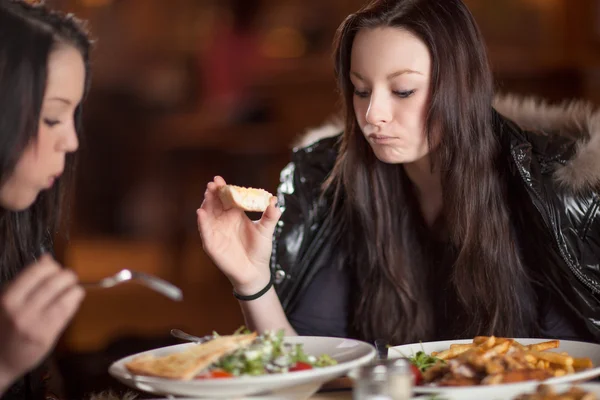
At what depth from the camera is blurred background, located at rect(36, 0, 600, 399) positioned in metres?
6.09

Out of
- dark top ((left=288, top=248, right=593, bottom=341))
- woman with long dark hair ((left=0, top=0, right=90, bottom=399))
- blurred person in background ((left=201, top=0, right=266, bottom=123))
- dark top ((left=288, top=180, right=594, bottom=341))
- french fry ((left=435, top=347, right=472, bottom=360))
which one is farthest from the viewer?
blurred person in background ((left=201, top=0, right=266, bottom=123))

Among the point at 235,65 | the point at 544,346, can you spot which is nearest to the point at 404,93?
the point at 544,346

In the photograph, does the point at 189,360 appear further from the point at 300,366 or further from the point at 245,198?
the point at 245,198

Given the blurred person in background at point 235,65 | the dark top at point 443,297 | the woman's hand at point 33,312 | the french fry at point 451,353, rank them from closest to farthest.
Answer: the woman's hand at point 33,312 → the french fry at point 451,353 → the dark top at point 443,297 → the blurred person in background at point 235,65

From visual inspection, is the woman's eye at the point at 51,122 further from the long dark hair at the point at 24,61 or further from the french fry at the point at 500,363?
the french fry at the point at 500,363

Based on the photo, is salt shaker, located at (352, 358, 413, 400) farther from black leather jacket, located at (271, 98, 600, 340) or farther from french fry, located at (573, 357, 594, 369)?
black leather jacket, located at (271, 98, 600, 340)

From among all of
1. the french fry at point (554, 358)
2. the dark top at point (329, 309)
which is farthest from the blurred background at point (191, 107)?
the french fry at point (554, 358)

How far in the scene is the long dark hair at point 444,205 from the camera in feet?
7.24

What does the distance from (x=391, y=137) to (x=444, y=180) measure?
240mm

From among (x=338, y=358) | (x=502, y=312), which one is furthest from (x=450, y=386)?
(x=502, y=312)

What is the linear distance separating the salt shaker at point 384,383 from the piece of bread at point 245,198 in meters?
0.68

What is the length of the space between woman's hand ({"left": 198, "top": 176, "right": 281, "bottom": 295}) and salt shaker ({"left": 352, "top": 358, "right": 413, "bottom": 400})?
726mm

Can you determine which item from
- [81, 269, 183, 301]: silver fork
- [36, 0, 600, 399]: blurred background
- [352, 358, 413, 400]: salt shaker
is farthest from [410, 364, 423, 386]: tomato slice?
[36, 0, 600, 399]: blurred background

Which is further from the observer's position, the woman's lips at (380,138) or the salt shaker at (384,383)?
the woman's lips at (380,138)
